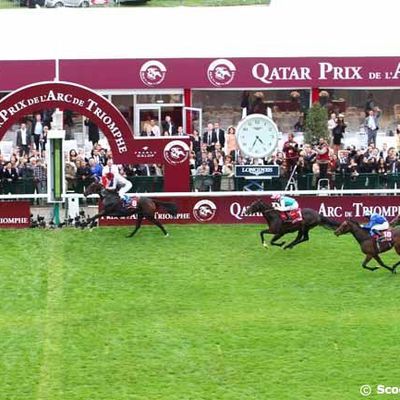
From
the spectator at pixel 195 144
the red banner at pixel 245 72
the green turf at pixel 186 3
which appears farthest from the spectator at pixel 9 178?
the green turf at pixel 186 3

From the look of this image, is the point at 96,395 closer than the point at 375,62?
Yes

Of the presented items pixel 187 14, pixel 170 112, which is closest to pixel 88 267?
pixel 170 112

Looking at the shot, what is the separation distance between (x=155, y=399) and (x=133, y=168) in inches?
507

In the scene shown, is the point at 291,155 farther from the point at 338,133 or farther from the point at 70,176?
the point at 70,176

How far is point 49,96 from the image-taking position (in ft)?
93.8

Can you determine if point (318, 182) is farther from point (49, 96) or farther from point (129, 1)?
point (129, 1)

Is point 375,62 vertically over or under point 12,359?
over

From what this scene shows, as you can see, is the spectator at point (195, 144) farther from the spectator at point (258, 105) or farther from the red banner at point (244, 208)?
the red banner at point (244, 208)

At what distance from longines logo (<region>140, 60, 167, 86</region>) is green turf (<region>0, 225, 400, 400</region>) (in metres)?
8.34

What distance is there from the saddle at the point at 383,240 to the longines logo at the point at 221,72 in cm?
1271

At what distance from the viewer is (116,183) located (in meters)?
27.7

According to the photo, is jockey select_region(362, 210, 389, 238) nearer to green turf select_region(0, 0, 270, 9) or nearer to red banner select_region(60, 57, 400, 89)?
red banner select_region(60, 57, 400, 89)

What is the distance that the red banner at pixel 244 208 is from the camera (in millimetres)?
28547

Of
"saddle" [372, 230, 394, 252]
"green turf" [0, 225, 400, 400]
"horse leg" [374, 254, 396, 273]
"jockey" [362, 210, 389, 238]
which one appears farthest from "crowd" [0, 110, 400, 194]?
"saddle" [372, 230, 394, 252]
